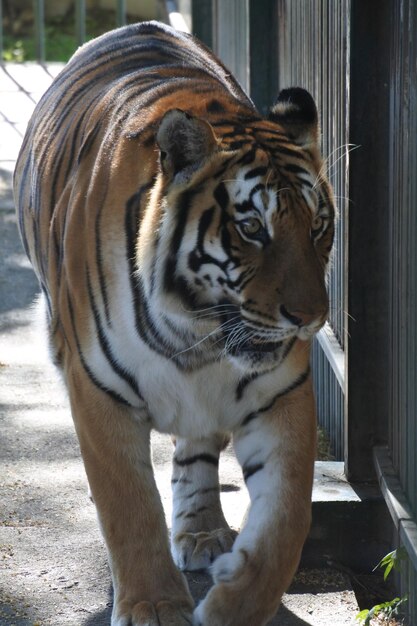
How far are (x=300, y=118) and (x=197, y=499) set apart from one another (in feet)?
4.12

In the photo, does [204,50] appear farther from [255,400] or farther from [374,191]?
[255,400]

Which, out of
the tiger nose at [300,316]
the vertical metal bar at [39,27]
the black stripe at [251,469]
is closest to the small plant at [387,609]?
the black stripe at [251,469]

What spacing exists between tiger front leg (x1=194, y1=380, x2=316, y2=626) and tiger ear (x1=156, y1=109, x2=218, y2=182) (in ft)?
2.27

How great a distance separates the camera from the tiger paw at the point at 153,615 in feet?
10.2

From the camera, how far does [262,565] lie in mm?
3123

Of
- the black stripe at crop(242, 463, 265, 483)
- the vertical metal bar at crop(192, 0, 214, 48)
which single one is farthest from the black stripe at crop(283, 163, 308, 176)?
the vertical metal bar at crop(192, 0, 214, 48)

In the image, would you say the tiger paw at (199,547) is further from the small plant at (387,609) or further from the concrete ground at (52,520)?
the small plant at (387,609)

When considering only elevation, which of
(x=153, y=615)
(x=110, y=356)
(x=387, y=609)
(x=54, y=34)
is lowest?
(x=387, y=609)

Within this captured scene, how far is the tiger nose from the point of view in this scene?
289cm

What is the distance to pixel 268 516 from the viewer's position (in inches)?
125

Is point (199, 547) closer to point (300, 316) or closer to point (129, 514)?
point (129, 514)

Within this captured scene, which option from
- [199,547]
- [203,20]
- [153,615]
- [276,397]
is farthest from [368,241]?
[203,20]

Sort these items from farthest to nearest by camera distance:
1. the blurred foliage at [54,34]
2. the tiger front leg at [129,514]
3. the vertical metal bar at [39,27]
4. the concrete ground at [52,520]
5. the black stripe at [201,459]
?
1. the blurred foliage at [54,34]
2. the vertical metal bar at [39,27]
3. the black stripe at [201,459]
4. the concrete ground at [52,520]
5. the tiger front leg at [129,514]

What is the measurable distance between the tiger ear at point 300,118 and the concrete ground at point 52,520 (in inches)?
47.5
